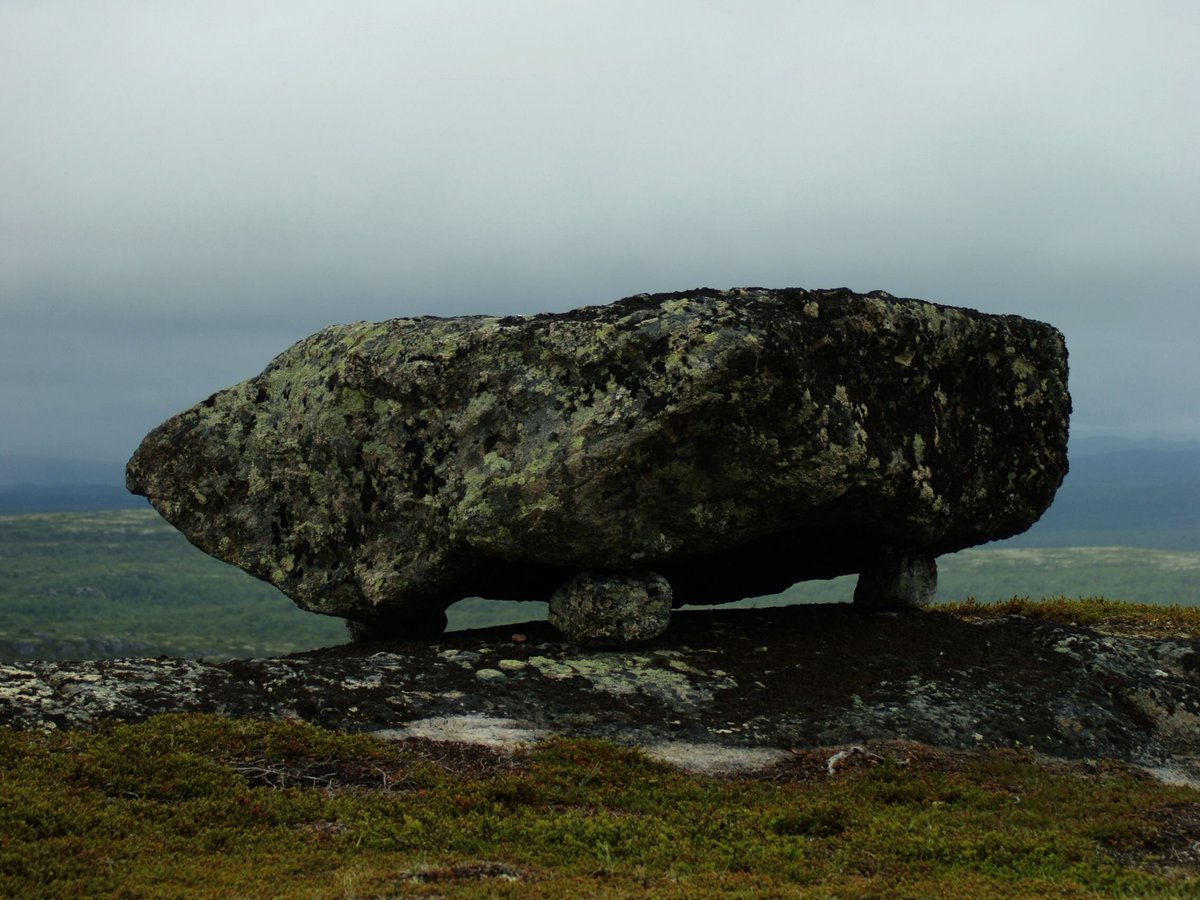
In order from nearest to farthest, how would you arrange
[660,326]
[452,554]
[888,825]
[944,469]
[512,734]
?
[888,825]
[512,734]
[660,326]
[452,554]
[944,469]

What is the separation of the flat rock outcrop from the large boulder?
2022 mm

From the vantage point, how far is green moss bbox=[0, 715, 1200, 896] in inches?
521

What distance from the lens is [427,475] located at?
2286cm

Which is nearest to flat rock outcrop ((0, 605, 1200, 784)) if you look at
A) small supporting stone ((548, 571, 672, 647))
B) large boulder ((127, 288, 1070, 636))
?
small supporting stone ((548, 571, 672, 647))

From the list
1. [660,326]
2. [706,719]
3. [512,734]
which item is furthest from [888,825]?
[660,326]

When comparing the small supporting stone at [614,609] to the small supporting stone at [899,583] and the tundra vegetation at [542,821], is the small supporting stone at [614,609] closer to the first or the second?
the tundra vegetation at [542,821]

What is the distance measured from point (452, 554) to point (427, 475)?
1598mm

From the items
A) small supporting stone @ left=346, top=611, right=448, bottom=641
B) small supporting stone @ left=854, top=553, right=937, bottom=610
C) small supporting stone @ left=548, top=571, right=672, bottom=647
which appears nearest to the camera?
small supporting stone @ left=548, top=571, right=672, bottom=647

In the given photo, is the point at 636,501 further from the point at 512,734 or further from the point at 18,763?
the point at 18,763

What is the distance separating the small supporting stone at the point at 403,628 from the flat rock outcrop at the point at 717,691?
4.57 feet

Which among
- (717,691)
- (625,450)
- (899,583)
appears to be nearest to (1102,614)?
(899,583)

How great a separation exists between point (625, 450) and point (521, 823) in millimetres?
7419

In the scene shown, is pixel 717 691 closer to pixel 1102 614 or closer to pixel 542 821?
pixel 542 821

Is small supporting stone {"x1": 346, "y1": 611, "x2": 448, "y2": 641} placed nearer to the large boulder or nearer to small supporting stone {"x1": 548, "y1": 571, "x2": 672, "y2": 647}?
the large boulder
